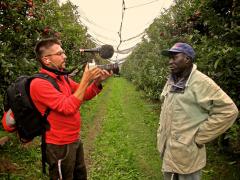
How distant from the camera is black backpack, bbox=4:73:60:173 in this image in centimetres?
366

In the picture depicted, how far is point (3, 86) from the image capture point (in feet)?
19.6

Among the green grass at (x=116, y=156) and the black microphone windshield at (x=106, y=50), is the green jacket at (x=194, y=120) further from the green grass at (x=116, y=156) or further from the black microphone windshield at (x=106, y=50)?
the green grass at (x=116, y=156)

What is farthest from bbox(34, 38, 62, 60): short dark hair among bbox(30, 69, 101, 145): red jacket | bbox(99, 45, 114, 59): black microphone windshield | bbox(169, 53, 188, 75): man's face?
bbox(169, 53, 188, 75): man's face

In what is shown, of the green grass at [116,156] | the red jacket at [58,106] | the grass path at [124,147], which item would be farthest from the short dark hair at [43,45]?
the grass path at [124,147]

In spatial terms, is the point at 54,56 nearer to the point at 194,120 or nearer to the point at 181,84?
the point at 181,84

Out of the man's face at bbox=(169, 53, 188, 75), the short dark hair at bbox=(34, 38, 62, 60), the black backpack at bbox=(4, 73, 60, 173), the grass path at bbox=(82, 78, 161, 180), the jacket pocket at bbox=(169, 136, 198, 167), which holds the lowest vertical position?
the grass path at bbox=(82, 78, 161, 180)

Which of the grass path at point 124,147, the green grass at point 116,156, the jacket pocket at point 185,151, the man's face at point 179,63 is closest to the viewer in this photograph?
the jacket pocket at point 185,151

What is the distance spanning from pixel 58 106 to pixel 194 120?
1470 mm

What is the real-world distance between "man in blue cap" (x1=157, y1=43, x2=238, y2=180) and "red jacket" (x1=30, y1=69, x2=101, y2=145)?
42.1 inches

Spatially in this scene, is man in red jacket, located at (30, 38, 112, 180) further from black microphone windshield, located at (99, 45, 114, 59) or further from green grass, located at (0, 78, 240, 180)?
green grass, located at (0, 78, 240, 180)

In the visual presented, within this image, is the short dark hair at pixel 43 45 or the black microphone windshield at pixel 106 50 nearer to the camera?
the black microphone windshield at pixel 106 50

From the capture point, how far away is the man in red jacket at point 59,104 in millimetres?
3641

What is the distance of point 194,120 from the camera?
398 centimetres

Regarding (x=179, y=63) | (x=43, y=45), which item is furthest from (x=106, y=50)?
(x=179, y=63)
